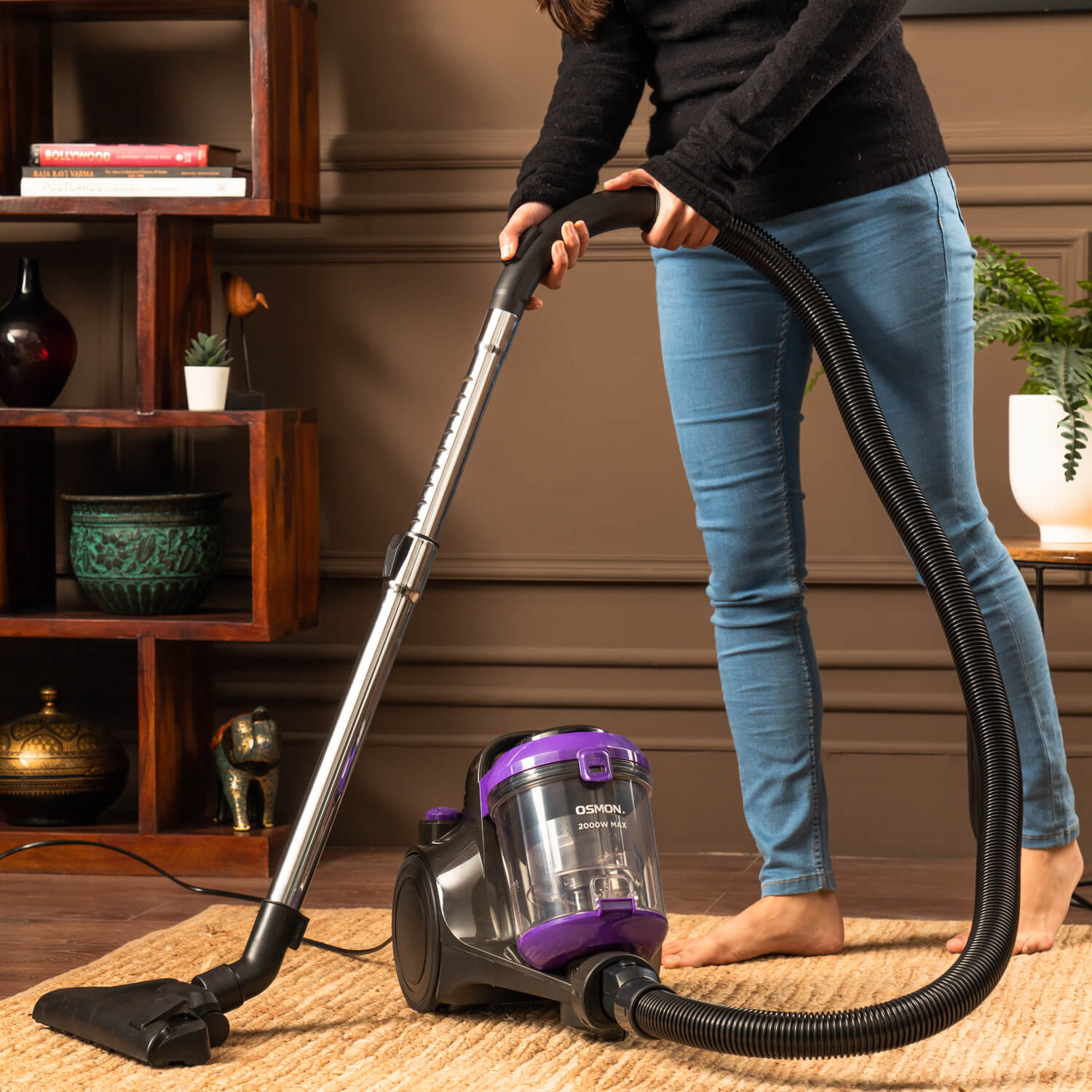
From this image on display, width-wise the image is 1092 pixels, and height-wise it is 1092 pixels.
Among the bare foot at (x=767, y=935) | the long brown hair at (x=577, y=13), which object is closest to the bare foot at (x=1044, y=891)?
the bare foot at (x=767, y=935)

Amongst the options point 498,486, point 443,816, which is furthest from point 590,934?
point 498,486

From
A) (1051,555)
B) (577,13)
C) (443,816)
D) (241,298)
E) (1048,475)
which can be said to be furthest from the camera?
(241,298)

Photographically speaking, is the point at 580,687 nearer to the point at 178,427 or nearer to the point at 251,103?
the point at 178,427

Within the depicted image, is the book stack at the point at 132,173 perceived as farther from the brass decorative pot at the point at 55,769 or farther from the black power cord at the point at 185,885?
the black power cord at the point at 185,885

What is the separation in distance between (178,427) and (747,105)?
105 cm

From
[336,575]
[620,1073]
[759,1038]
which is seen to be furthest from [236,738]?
[759,1038]

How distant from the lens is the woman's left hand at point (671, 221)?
1137 millimetres

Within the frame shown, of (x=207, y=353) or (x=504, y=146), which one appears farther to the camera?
(x=504, y=146)

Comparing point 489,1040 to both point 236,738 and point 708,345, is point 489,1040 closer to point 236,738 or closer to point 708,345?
point 708,345

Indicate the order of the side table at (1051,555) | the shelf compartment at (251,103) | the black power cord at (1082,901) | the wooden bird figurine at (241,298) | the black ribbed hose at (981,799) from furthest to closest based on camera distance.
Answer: the wooden bird figurine at (241,298)
the shelf compartment at (251,103)
the black power cord at (1082,901)
the side table at (1051,555)
the black ribbed hose at (981,799)

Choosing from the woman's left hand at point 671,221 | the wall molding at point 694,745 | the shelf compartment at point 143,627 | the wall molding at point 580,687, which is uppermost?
the woman's left hand at point 671,221

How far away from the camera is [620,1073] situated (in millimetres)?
1062

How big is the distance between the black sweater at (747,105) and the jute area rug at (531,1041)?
0.70 metres

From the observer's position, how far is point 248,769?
1.91 metres
